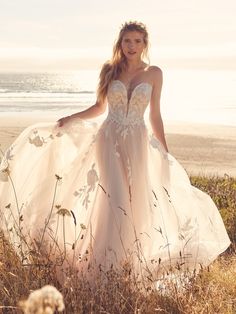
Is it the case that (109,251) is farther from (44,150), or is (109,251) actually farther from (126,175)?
(44,150)

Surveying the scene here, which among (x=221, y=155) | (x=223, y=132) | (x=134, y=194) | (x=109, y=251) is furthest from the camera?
(x=223, y=132)

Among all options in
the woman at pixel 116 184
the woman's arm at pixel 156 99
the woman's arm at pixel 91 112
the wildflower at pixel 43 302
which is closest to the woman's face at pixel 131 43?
the woman at pixel 116 184

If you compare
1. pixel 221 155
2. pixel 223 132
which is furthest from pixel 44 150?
pixel 223 132

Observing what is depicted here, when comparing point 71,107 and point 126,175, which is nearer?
point 126,175

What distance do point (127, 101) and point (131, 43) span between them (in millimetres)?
601

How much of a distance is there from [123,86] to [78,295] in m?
2.31

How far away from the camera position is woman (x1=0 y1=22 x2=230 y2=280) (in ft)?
18.4

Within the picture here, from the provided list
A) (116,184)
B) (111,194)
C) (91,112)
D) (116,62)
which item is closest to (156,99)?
(116,62)

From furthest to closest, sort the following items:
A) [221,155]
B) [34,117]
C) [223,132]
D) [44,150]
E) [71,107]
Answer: [71,107] → [34,117] → [223,132] → [221,155] → [44,150]

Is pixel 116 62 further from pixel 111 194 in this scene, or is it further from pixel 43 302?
pixel 43 302

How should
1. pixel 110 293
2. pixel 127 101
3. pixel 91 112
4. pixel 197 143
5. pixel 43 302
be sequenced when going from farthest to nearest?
pixel 197 143 < pixel 91 112 < pixel 127 101 < pixel 110 293 < pixel 43 302

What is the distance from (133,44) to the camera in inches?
242

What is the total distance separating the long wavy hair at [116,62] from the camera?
6.16 metres

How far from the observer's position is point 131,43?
614 centimetres
